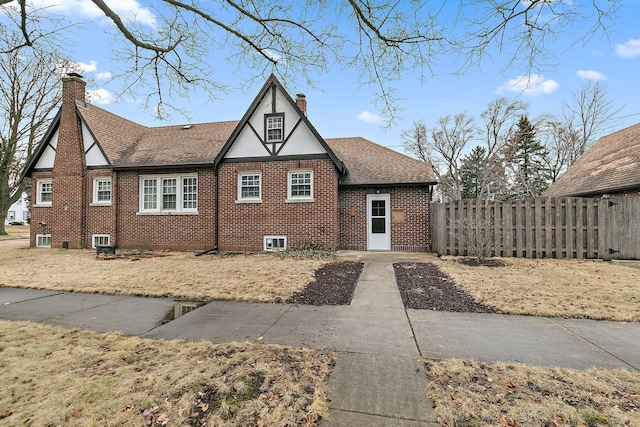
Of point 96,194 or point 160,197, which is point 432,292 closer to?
point 160,197

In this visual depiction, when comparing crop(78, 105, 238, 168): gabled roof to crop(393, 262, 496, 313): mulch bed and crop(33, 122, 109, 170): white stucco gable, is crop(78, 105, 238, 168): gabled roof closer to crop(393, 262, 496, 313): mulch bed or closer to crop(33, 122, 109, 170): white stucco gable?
crop(33, 122, 109, 170): white stucco gable

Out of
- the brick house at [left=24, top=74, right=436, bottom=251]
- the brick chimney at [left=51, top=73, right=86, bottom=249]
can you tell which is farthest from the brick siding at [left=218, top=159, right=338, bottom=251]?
the brick chimney at [left=51, top=73, right=86, bottom=249]

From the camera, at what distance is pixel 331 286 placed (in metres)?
6.91

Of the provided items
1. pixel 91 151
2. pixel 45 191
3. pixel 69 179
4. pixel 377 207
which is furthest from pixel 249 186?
pixel 45 191

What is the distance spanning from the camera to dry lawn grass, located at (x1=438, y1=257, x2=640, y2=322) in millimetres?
5102

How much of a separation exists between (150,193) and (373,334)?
1386 centimetres

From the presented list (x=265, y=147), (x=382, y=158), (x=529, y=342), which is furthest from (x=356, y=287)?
(x=382, y=158)

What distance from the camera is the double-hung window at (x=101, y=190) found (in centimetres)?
1488

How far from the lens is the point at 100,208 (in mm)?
14805

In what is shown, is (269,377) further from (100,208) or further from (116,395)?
(100,208)

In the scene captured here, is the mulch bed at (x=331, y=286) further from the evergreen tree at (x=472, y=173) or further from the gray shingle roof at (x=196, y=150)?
the evergreen tree at (x=472, y=173)

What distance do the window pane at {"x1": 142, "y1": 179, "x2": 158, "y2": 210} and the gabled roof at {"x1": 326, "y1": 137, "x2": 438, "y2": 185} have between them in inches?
347

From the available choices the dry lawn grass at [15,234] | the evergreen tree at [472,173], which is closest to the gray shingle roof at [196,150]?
the dry lawn grass at [15,234]

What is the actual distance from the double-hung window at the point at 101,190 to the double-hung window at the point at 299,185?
922 cm
